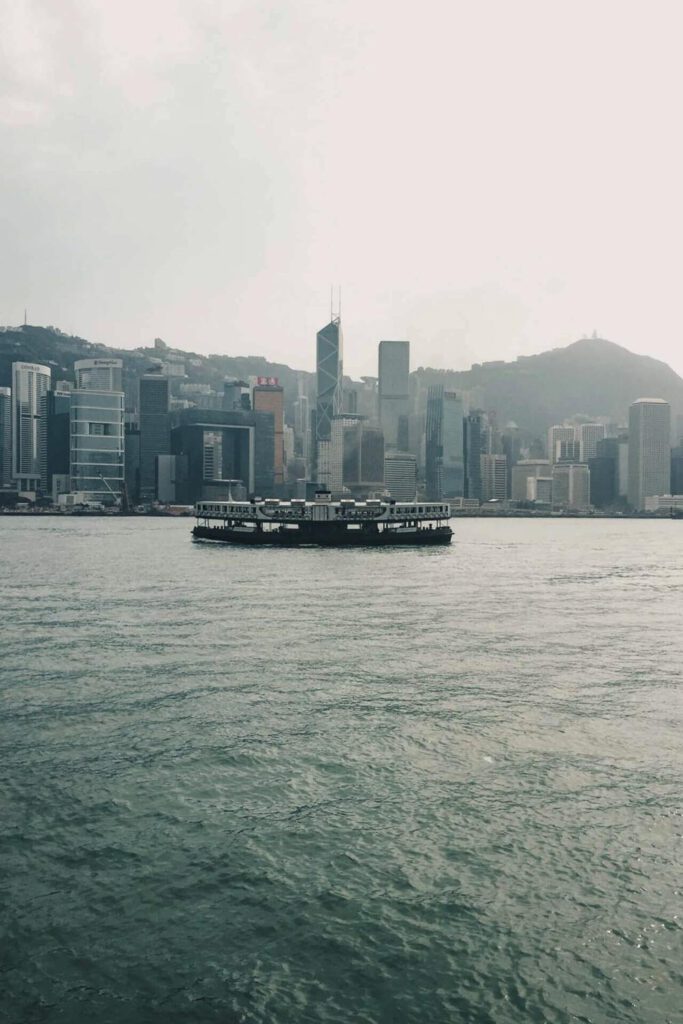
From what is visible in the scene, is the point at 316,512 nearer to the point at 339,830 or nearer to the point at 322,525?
the point at 322,525

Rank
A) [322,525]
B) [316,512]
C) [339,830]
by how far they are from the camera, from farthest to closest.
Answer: [316,512], [322,525], [339,830]

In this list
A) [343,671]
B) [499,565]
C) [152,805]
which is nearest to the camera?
[152,805]

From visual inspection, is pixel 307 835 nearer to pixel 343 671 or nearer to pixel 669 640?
pixel 343 671

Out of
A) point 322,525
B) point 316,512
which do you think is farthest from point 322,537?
point 316,512

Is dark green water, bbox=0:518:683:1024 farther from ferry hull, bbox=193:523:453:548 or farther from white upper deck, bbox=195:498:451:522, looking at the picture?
white upper deck, bbox=195:498:451:522

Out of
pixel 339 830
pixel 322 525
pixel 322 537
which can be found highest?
pixel 322 525

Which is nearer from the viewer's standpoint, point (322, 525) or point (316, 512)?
point (322, 525)

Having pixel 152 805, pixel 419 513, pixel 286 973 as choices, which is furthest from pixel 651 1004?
pixel 419 513
